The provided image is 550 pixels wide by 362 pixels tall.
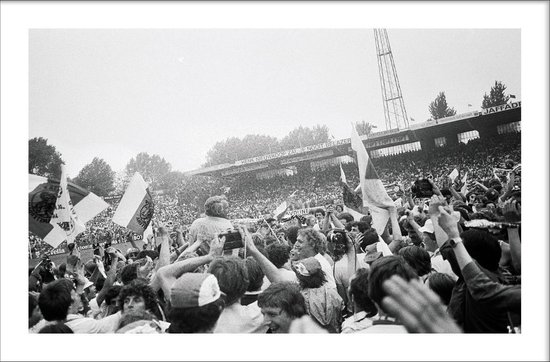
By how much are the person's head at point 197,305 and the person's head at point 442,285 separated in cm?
167

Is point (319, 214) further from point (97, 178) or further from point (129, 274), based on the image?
point (97, 178)

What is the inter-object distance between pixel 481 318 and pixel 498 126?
128 inches

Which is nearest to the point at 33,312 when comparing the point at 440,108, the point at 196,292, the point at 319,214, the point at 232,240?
the point at 232,240

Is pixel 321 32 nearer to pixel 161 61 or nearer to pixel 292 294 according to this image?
pixel 161 61

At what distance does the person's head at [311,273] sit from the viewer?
378 centimetres

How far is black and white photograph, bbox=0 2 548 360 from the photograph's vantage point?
4.45 m

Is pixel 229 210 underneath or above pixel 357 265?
above

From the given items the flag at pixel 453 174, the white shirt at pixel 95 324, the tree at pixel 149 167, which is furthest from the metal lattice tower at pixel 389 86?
the white shirt at pixel 95 324

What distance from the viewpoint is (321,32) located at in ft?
18.4

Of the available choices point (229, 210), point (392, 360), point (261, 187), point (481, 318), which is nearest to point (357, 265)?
point (392, 360)

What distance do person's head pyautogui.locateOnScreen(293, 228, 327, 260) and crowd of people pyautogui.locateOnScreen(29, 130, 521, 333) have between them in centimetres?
1

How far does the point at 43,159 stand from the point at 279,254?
3.42 m

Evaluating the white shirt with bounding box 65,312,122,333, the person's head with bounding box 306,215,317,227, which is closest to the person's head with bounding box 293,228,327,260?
the person's head with bounding box 306,215,317,227

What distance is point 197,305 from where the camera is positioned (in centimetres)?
325
